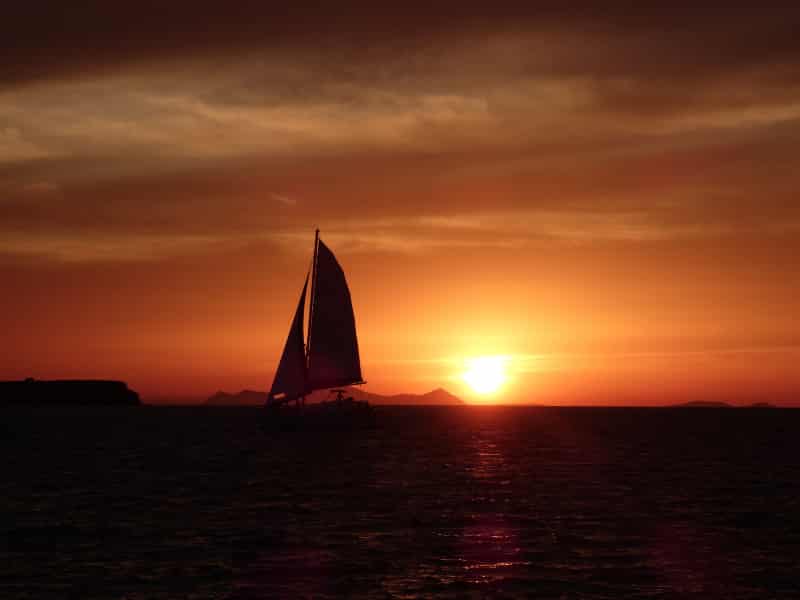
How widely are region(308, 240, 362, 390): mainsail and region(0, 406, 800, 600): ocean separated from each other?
1356 cm

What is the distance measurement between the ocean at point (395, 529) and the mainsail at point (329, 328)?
1356cm

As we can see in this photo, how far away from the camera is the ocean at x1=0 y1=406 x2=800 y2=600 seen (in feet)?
117

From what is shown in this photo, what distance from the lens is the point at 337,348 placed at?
110 m

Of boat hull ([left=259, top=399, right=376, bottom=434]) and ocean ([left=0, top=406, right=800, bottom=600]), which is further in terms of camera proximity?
boat hull ([left=259, top=399, right=376, bottom=434])

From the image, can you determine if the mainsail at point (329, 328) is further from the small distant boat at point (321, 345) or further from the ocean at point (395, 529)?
the ocean at point (395, 529)

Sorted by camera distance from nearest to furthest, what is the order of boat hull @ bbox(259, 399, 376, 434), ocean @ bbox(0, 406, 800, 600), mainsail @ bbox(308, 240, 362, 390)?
ocean @ bbox(0, 406, 800, 600) → mainsail @ bbox(308, 240, 362, 390) → boat hull @ bbox(259, 399, 376, 434)

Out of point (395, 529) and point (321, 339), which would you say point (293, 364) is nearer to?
point (321, 339)

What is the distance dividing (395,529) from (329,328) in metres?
61.0

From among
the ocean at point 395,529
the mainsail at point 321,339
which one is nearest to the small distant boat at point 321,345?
the mainsail at point 321,339

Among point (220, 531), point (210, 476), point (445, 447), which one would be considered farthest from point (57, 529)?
point (445, 447)

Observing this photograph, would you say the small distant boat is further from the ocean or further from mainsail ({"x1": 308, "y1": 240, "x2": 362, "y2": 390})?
the ocean

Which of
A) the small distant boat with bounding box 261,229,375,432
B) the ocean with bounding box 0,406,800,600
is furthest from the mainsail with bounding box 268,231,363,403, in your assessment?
the ocean with bounding box 0,406,800,600

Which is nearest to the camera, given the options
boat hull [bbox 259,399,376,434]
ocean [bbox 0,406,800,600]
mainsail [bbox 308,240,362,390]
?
ocean [bbox 0,406,800,600]

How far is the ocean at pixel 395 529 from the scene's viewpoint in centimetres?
3559
